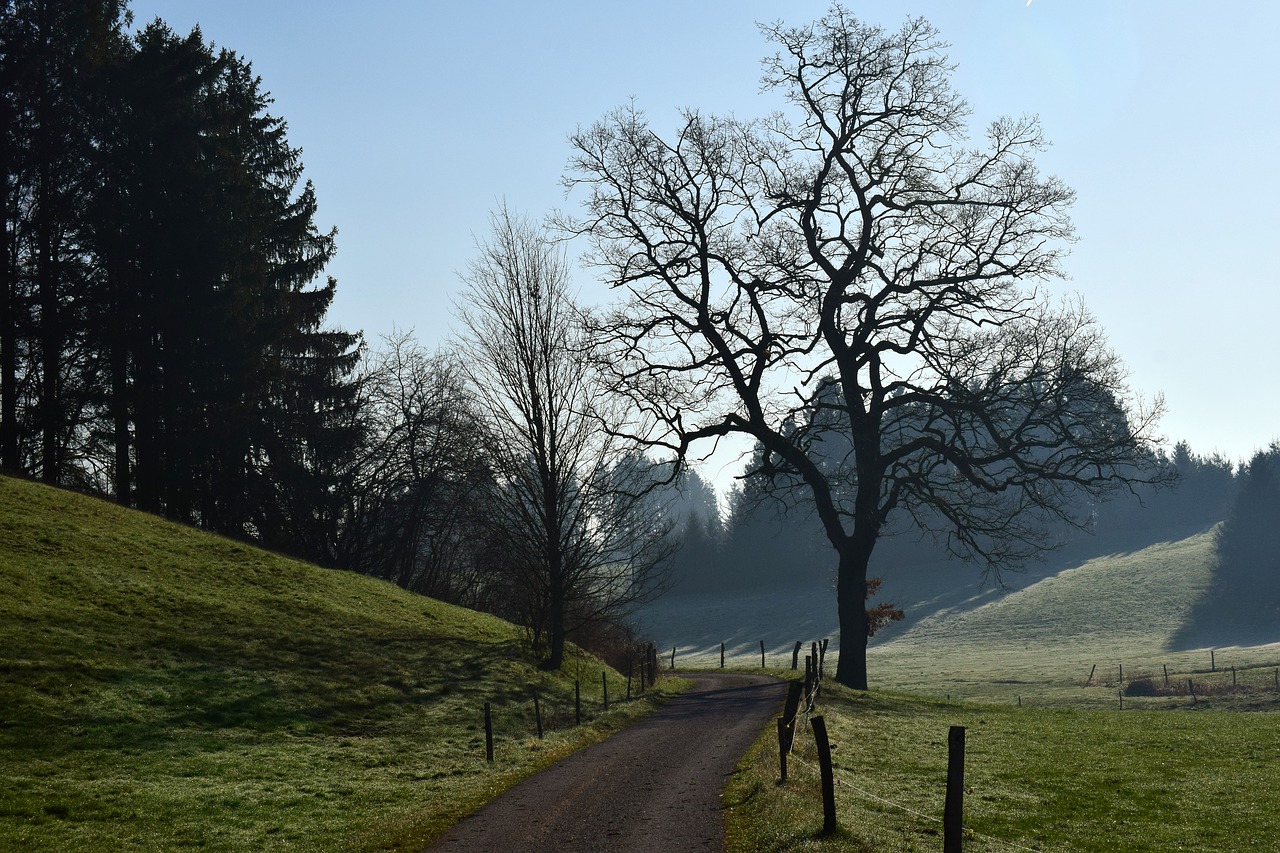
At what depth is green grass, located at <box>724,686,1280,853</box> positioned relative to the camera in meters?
12.7

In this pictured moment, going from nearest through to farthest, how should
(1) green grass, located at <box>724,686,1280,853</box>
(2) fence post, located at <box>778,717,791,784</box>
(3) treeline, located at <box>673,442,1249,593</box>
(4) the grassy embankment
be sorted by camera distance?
(1) green grass, located at <box>724,686,1280,853</box>
(4) the grassy embankment
(2) fence post, located at <box>778,717,791,784</box>
(3) treeline, located at <box>673,442,1249,593</box>

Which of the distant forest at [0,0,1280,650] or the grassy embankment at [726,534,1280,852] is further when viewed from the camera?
the distant forest at [0,0,1280,650]

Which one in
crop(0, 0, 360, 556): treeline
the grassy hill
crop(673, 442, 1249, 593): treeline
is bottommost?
the grassy hill

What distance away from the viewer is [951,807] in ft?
31.8

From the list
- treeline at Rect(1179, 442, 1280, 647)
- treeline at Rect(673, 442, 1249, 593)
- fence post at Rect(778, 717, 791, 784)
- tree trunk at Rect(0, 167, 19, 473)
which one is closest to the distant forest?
tree trunk at Rect(0, 167, 19, 473)

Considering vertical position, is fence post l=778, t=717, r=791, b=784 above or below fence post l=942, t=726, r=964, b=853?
below

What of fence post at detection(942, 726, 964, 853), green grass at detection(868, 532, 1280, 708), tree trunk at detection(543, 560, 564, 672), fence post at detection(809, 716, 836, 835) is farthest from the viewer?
green grass at detection(868, 532, 1280, 708)

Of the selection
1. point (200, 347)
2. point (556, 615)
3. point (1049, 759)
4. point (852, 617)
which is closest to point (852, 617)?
point (852, 617)

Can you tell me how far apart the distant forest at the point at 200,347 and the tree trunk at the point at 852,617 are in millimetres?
3002

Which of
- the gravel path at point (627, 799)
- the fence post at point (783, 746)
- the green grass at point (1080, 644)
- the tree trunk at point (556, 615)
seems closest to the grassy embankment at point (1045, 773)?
the fence post at point (783, 746)

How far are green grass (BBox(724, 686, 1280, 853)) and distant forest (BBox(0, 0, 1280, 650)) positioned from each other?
308 inches

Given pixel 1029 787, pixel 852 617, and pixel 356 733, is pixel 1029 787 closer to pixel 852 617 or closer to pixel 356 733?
pixel 356 733

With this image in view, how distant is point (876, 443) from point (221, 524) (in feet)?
97.9

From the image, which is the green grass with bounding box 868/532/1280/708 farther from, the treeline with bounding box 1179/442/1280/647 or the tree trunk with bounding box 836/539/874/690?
the tree trunk with bounding box 836/539/874/690
